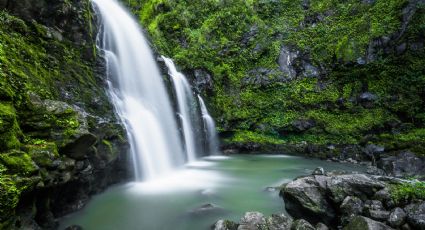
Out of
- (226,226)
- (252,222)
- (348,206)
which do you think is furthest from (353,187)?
(226,226)

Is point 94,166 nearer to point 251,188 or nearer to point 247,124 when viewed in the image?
point 251,188

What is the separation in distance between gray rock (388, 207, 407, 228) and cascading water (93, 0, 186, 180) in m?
7.97

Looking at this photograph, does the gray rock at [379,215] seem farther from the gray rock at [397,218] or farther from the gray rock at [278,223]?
the gray rock at [278,223]

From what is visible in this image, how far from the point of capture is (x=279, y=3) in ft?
78.6

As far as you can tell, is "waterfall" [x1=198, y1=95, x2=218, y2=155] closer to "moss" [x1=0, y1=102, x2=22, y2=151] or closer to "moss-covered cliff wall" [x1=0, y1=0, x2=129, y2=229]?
"moss-covered cliff wall" [x1=0, y1=0, x2=129, y2=229]

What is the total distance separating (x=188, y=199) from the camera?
9141 millimetres

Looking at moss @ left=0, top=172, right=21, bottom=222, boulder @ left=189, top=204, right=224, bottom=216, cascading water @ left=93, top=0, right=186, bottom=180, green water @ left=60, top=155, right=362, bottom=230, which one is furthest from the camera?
cascading water @ left=93, top=0, right=186, bottom=180

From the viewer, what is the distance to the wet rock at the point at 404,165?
37.1 ft

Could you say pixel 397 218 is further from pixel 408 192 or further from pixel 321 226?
pixel 321 226

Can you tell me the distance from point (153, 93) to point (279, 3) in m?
14.9

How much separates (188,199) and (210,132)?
9.04 meters

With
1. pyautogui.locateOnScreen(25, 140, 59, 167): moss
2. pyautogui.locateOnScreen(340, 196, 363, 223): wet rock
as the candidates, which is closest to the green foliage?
pyautogui.locateOnScreen(340, 196, 363, 223): wet rock

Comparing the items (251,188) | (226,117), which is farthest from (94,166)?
(226,117)

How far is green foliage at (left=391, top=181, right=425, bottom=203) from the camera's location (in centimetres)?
596
